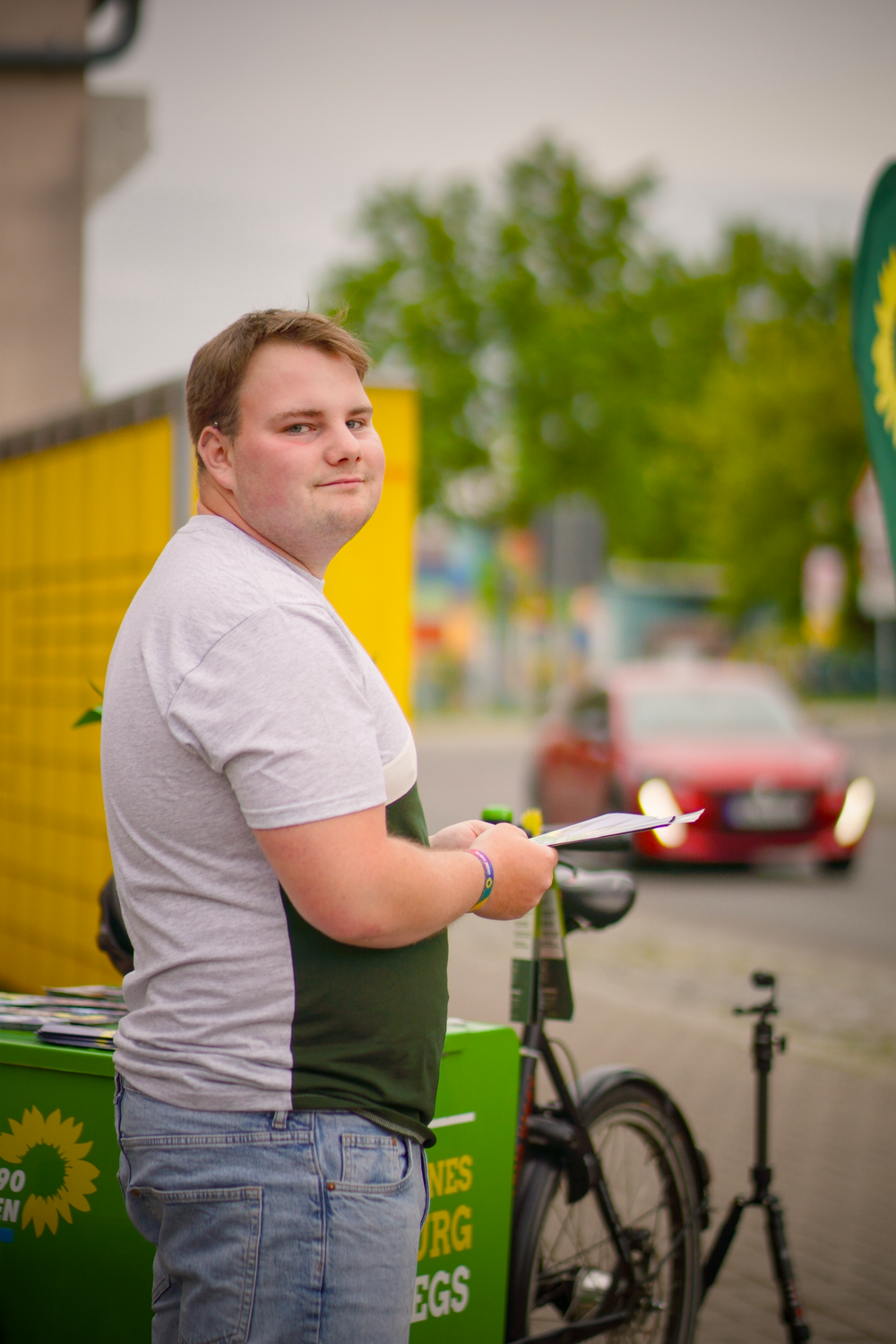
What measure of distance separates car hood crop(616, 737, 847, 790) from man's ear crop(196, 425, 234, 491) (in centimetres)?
959

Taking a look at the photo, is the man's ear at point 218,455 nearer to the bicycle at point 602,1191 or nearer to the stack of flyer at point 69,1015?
the stack of flyer at point 69,1015

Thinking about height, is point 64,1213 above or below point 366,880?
below

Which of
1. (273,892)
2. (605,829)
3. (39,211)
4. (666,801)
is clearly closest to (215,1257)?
(273,892)

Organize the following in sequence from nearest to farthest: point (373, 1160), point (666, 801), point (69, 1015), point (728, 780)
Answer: point (373, 1160) → point (69, 1015) → point (666, 801) → point (728, 780)

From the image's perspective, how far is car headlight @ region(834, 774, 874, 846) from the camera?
1129 centimetres

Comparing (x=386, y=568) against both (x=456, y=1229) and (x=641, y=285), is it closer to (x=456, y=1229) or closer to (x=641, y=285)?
(x=456, y=1229)

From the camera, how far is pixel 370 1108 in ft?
5.37

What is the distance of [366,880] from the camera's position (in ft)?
5.05

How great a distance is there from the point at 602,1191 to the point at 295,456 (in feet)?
5.90

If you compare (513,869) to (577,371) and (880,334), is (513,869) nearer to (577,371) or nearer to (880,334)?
(880,334)

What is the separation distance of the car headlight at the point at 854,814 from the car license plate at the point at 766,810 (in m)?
0.33

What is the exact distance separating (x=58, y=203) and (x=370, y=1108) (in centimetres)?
498

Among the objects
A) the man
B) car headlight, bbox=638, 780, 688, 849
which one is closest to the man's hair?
the man

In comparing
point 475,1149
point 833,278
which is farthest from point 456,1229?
point 833,278
